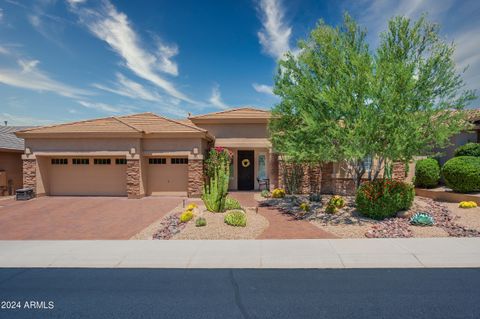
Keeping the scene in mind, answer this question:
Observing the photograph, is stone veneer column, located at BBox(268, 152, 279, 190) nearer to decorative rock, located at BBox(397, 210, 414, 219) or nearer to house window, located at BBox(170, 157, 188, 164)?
house window, located at BBox(170, 157, 188, 164)

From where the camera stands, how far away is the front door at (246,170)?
1817 centimetres

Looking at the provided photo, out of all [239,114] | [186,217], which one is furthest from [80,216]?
[239,114]

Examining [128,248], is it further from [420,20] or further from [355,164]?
[420,20]

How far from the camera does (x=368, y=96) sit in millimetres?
9086

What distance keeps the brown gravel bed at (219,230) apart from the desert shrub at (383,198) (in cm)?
435

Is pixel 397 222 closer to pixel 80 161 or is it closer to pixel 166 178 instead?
pixel 166 178

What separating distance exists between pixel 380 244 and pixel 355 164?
507cm

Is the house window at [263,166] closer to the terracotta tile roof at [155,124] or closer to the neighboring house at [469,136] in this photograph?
the terracotta tile roof at [155,124]

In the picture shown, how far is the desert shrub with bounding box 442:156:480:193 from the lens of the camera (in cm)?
1203

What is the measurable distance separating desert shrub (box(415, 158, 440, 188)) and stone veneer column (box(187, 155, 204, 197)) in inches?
534

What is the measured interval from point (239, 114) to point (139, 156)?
7436 millimetres

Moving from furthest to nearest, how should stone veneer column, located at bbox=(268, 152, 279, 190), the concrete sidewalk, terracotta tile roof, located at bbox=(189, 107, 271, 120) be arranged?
terracotta tile roof, located at bbox=(189, 107, 271, 120) → stone veneer column, located at bbox=(268, 152, 279, 190) → the concrete sidewalk

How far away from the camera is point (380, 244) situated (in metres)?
7.14
